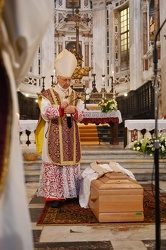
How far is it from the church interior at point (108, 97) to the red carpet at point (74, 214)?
9 cm

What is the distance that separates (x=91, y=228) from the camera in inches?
135

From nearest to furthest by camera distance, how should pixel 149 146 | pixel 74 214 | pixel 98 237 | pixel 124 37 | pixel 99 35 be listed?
pixel 98 237 → pixel 74 214 → pixel 149 146 → pixel 124 37 → pixel 99 35

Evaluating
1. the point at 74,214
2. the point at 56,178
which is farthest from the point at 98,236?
the point at 56,178

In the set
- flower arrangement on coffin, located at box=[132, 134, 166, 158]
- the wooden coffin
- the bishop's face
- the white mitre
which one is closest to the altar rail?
flower arrangement on coffin, located at box=[132, 134, 166, 158]

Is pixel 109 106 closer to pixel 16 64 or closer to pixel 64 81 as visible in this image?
pixel 64 81

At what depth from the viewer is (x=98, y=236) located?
3.15 meters

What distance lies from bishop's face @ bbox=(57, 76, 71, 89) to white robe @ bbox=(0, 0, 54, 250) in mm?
3165

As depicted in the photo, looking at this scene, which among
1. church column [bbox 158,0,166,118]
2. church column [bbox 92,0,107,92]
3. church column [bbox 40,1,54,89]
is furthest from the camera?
church column [bbox 92,0,107,92]

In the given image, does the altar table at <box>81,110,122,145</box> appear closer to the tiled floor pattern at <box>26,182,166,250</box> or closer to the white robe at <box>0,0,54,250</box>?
the tiled floor pattern at <box>26,182,166,250</box>

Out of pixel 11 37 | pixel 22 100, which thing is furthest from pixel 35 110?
pixel 11 37

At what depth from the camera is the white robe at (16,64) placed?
1204 mm

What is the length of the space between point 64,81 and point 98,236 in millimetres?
2111

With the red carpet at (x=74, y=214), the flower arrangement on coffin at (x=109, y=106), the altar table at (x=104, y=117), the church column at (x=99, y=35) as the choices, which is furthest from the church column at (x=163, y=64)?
the red carpet at (x=74, y=214)

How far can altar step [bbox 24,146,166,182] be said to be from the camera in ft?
21.9
